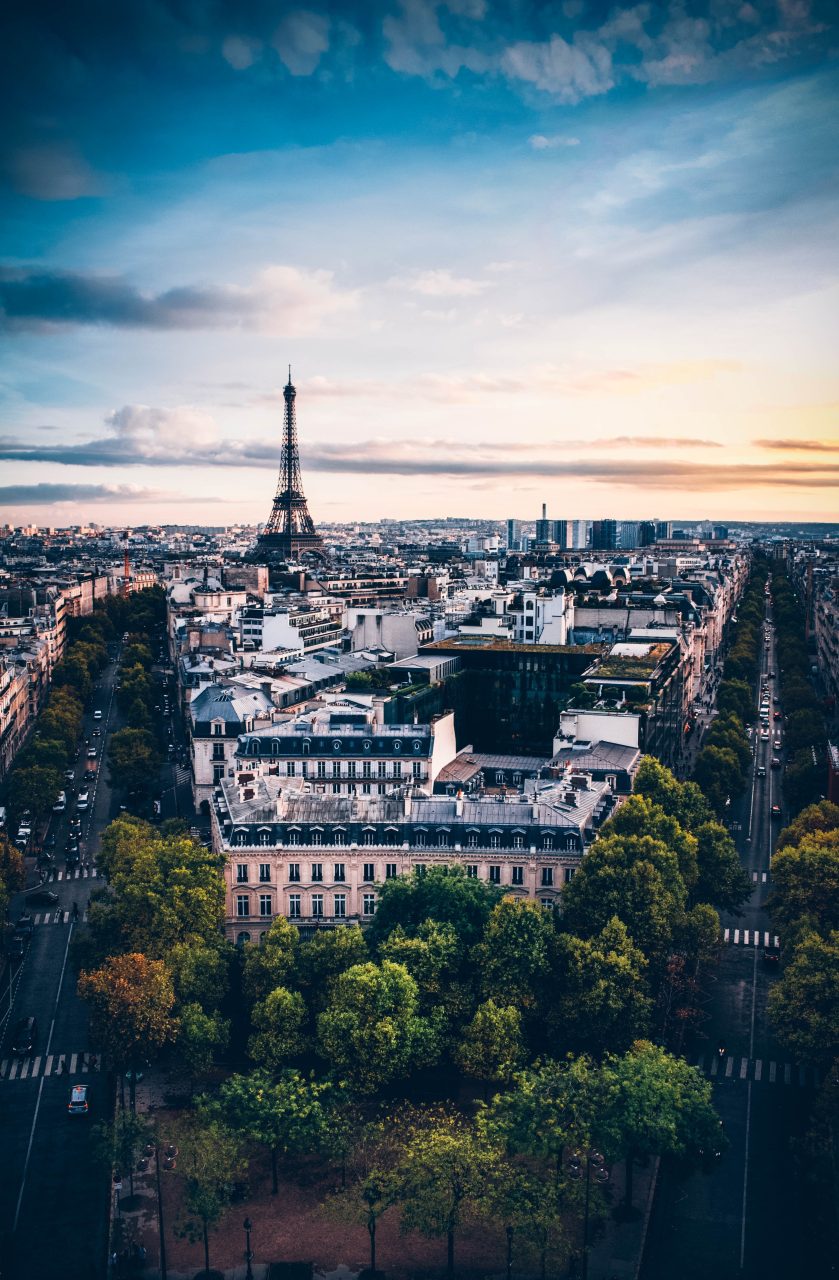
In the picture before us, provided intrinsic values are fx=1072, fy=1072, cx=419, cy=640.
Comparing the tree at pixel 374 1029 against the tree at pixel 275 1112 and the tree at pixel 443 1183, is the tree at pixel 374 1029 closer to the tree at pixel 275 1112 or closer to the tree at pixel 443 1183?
the tree at pixel 275 1112

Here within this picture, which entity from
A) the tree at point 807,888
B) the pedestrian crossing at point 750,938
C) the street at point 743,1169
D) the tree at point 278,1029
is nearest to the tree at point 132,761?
the tree at point 278,1029

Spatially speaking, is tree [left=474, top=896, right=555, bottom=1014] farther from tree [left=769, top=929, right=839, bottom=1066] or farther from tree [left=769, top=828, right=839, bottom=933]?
tree [left=769, top=828, right=839, bottom=933]

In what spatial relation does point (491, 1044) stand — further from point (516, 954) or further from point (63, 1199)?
point (63, 1199)

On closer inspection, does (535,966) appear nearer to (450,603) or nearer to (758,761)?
(758,761)

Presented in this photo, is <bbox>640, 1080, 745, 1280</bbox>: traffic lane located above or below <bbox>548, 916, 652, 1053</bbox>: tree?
below

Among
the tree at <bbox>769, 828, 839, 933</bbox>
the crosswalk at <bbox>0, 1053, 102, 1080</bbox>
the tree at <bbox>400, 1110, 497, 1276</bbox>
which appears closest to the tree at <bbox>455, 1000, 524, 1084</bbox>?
the tree at <bbox>400, 1110, 497, 1276</bbox>

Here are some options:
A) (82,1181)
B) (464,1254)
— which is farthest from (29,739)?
(464,1254)
